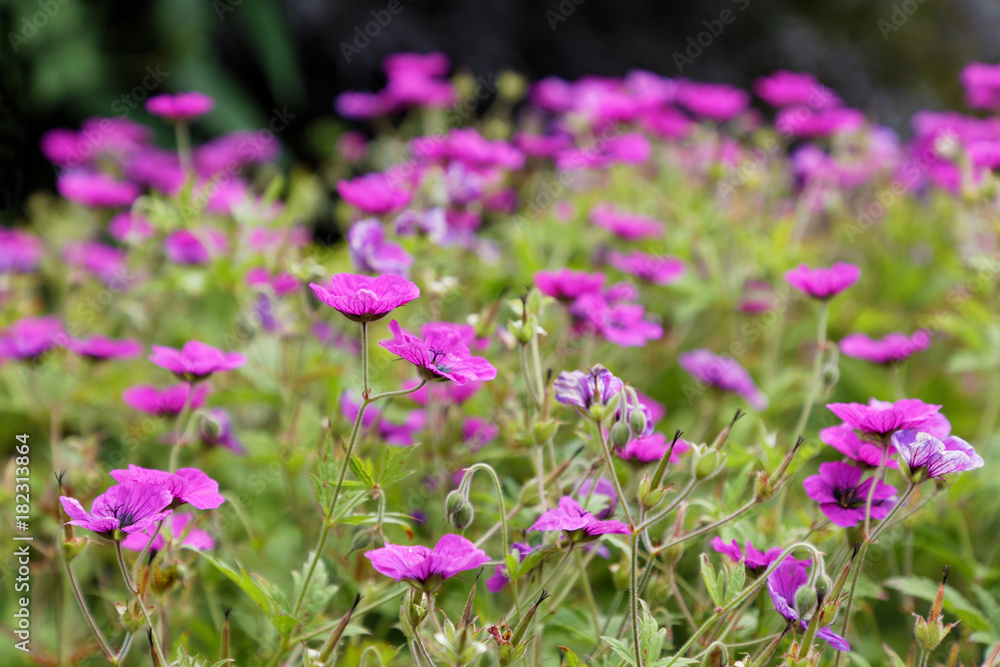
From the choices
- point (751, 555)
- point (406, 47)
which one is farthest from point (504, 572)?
point (406, 47)

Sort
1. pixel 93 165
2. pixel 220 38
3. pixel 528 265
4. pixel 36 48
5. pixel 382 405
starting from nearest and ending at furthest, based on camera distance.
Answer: pixel 382 405
pixel 528 265
pixel 93 165
pixel 36 48
pixel 220 38

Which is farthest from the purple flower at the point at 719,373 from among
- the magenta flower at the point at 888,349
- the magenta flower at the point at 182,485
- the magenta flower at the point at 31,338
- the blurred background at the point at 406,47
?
the blurred background at the point at 406,47

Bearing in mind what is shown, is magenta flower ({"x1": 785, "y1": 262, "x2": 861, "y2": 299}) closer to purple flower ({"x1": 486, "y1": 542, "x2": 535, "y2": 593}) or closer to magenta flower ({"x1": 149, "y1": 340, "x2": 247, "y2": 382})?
purple flower ({"x1": 486, "y1": 542, "x2": 535, "y2": 593})

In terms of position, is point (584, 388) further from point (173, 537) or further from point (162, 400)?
point (162, 400)

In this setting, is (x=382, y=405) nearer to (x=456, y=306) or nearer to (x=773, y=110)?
(x=456, y=306)

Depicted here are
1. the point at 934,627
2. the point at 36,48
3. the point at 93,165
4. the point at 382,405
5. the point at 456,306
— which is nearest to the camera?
the point at 934,627

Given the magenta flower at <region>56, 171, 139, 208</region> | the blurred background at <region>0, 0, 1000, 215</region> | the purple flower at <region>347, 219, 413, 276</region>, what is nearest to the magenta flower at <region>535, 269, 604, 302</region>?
the purple flower at <region>347, 219, 413, 276</region>

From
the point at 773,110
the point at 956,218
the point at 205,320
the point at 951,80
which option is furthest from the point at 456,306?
the point at 951,80

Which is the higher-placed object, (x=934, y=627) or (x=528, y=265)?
(x=934, y=627)
